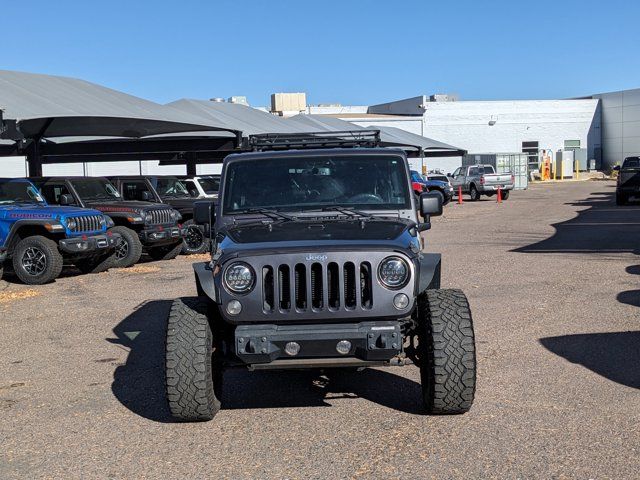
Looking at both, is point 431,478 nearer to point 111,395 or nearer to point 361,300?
point 361,300

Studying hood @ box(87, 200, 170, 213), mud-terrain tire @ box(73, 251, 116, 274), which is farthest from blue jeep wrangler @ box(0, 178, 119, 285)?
hood @ box(87, 200, 170, 213)

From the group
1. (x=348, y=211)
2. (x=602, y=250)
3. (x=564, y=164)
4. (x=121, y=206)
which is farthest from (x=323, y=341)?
(x=564, y=164)

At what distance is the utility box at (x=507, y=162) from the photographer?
5222 centimetres

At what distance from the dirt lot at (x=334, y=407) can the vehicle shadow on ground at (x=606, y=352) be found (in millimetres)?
17

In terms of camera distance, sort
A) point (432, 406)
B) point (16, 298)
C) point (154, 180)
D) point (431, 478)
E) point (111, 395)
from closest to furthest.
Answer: point (431, 478), point (432, 406), point (111, 395), point (16, 298), point (154, 180)

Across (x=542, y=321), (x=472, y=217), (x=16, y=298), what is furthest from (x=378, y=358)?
(x=472, y=217)

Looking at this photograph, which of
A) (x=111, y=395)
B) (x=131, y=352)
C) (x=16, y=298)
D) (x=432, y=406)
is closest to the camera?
(x=432, y=406)

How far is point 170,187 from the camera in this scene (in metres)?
20.2

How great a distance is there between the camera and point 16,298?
42.4ft

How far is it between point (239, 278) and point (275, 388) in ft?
5.43

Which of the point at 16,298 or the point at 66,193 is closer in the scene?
the point at 16,298

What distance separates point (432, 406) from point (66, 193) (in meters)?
11.9

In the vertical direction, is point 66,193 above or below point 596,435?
above

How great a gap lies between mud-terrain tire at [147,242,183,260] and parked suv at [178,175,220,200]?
2352 millimetres
